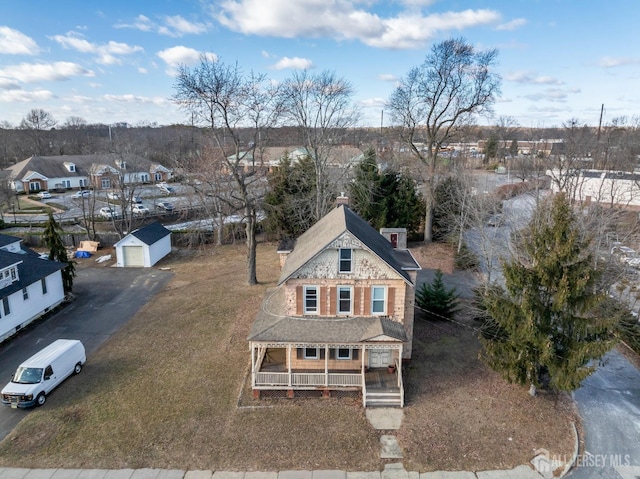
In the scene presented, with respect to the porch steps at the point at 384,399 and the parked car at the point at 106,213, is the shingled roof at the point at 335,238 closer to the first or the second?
the porch steps at the point at 384,399

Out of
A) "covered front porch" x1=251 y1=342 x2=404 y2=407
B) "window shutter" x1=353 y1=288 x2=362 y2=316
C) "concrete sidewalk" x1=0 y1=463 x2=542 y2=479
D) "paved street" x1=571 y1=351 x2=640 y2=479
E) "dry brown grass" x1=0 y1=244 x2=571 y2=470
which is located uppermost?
"window shutter" x1=353 y1=288 x2=362 y2=316

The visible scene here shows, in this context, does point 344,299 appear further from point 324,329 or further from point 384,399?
point 384,399

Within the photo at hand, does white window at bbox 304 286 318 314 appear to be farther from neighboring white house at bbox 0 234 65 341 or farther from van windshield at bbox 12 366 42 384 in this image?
neighboring white house at bbox 0 234 65 341

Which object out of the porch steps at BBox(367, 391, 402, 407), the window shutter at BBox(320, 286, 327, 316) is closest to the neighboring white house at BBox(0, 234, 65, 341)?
the window shutter at BBox(320, 286, 327, 316)

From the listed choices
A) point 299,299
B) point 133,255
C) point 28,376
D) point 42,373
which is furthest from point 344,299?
point 133,255

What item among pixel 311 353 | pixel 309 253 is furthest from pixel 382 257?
pixel 311 353

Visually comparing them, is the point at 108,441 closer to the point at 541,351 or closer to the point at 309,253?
the point at 309,253
